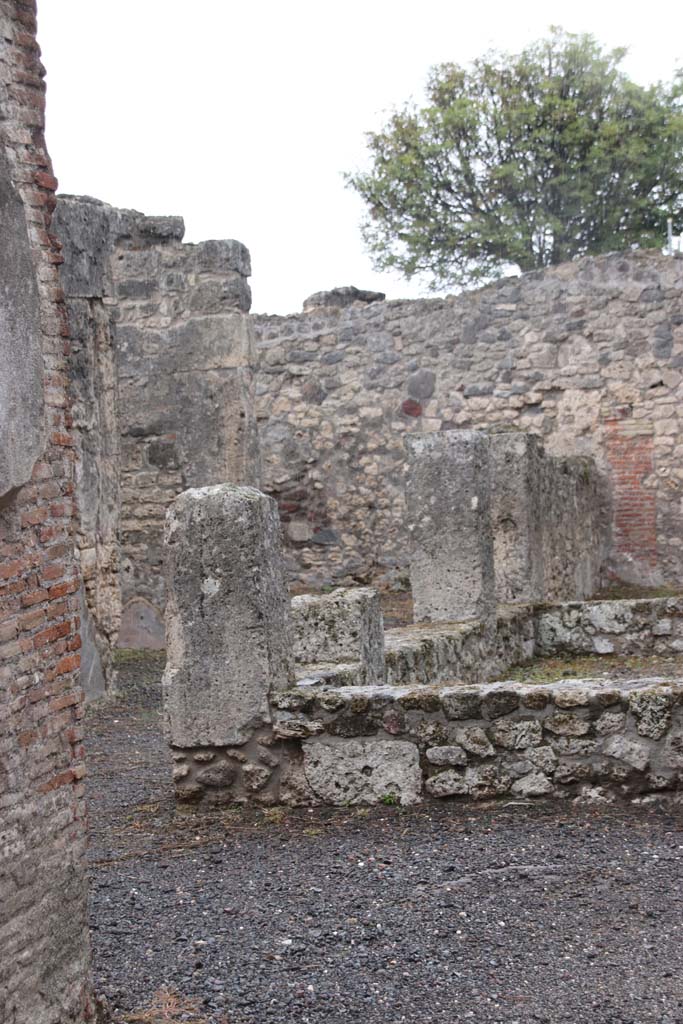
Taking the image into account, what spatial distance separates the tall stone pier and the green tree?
20.5 metres

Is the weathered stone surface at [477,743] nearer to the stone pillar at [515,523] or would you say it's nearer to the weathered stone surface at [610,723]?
the weathered stone surface at [610,723]

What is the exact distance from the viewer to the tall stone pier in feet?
19.3

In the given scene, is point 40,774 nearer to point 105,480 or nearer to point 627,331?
point 105,480

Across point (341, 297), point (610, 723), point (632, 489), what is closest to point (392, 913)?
point (610, 723)

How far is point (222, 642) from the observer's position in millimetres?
5914

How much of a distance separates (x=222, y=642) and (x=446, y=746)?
113 cm

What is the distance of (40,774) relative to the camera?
3.54 m

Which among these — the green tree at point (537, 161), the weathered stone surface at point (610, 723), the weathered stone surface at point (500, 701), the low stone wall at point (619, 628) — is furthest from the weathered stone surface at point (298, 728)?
the green tree at point (537, 161)

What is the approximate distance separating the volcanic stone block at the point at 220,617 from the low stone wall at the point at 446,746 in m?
0.14

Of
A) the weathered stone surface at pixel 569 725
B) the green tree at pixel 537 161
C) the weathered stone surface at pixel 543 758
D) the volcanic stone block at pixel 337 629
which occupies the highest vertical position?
the green tree at pixel 537 161

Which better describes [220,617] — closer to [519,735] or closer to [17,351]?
[519,735]

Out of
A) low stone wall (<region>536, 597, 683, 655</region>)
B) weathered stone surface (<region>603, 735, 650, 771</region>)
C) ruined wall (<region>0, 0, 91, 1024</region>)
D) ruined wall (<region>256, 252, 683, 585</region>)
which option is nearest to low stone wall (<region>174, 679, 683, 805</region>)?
weathered stone surface (<region>603, 735, 650, 771</region>)

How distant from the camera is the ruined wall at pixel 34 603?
11.1 feet

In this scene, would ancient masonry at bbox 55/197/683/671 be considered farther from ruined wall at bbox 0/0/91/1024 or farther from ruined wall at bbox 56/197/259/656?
ruined wall at bbox 0/0/91/1024
